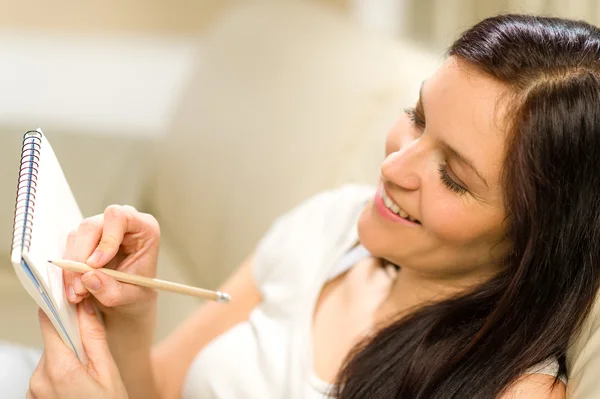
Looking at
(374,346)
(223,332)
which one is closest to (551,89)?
(374,346)

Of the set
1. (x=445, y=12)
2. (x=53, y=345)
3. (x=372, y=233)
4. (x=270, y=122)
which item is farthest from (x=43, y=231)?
(x=445, y=12)

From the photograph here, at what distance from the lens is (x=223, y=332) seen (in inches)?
51.4

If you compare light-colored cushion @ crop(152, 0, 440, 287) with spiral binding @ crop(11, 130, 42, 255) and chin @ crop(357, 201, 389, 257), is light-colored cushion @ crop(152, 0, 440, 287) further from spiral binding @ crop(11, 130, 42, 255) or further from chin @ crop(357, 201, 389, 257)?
spiral binding @ crop(11, 130, 42, 255)

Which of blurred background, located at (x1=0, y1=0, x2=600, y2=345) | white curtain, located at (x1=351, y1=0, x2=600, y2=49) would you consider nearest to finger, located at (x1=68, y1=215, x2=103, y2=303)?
blurred background, located at (x1=0, y1=0, x2=600, y2=345)

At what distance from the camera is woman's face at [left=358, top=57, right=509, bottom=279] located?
93 centimetres

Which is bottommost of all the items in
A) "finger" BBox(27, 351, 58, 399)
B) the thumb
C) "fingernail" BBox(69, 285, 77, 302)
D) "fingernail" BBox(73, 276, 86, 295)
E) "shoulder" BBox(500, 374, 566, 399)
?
"finger" BBox(27, 351, 58, 399)

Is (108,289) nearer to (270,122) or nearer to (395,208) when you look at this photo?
(395,208)

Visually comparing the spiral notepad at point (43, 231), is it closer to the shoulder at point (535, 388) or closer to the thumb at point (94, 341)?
the thumb at point (94, 341)

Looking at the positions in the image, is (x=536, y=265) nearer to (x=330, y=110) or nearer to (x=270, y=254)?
(x=270, y=254)

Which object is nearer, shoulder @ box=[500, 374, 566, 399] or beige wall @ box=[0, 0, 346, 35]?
shoulder @ box=[500, 374, 566, 399]

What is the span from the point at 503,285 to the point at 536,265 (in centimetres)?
7

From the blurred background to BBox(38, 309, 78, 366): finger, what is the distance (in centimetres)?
62

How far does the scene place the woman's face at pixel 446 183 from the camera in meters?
0.93

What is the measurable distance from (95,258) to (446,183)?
39 centimetres
